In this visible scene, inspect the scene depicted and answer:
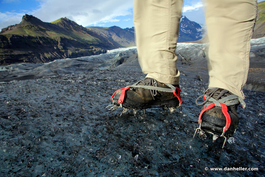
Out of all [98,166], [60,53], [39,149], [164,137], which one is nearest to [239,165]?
[164,137]

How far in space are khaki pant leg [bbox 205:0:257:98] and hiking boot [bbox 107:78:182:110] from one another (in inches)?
15.1

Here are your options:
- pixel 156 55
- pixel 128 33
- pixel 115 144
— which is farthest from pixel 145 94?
pixel 128 33

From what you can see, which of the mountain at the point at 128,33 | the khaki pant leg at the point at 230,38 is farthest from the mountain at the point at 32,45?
the mountain at the point at 128,33

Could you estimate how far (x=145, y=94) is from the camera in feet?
4.22

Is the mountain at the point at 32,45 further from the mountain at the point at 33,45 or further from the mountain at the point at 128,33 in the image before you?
the mountain at the point at 128,33

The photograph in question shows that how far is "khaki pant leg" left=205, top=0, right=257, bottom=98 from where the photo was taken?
1004mm

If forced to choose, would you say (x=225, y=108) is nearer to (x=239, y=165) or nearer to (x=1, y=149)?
(x=239, y=165)

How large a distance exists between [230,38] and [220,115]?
1.87 ft

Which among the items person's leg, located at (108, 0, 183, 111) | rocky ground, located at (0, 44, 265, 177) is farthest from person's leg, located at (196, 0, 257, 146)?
person's leg, located at (108, 0, 183, 111)

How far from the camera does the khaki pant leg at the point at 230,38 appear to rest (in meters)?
1.00

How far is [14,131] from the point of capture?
1044 mm

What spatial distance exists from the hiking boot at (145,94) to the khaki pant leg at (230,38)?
1.26 ft

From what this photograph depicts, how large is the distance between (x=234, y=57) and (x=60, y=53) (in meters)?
65.1

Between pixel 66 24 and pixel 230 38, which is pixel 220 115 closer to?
pixel 230 38
